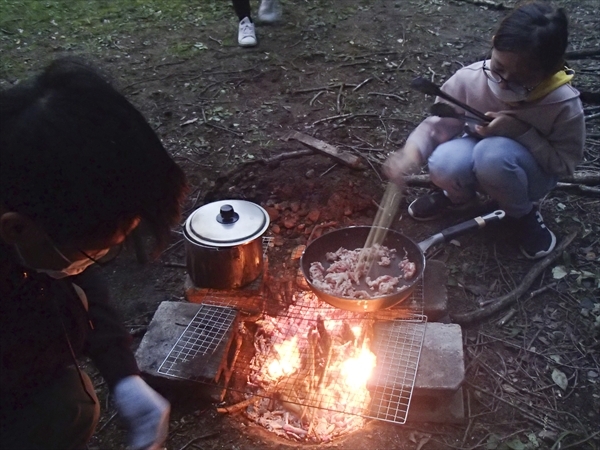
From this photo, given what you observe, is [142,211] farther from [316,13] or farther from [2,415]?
[316,13]

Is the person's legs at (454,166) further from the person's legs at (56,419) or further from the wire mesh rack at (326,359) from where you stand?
the person's legs at (56,419)

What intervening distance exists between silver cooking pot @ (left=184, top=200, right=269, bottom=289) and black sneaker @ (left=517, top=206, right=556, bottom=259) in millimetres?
1626

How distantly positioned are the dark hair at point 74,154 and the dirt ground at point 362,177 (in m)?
0.32

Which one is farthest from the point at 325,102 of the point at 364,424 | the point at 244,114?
the point at 364,424

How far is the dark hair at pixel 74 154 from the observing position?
128 centimetres

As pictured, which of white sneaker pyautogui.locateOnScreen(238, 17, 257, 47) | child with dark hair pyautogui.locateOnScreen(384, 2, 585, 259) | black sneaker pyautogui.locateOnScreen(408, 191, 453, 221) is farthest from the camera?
white sneaker pyautogui.locateOnScreen(238, 17, 257, 47)

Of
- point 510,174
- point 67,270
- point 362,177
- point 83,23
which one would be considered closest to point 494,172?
point 510,174

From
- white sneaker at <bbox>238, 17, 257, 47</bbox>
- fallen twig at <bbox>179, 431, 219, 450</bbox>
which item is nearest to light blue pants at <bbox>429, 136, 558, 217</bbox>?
fallen twig at <bbox>179, 431, 219, 450</bbox>

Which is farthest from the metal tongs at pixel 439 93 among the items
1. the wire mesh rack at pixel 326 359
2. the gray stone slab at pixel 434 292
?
the wire mesh rack at pixel 326 359

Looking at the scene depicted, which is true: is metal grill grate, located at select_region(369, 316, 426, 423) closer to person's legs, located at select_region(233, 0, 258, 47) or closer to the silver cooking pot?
the silver cooking pot

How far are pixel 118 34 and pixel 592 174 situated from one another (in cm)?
520

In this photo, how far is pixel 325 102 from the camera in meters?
4.71

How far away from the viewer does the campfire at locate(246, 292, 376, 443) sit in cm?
234

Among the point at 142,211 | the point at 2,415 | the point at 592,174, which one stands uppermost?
the point at 142,211
